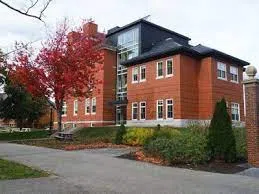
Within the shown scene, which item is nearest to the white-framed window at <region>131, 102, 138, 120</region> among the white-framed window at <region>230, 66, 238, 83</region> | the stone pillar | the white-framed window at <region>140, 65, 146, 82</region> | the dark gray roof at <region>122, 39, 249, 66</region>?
the white-framed window at <region>140, 65, 146, 82</region>

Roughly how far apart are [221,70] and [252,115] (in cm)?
2394

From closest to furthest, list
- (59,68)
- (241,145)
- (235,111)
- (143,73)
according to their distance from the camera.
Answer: (241,145) → (59,68) → (235,111) → (143,73)

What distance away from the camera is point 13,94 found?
50438 mm

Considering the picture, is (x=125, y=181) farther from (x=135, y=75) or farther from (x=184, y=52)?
(x=135, y=75)

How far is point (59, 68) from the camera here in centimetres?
3172

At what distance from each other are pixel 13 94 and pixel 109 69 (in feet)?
43.9

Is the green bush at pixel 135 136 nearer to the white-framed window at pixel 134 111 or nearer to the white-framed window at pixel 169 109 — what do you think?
the white-framed window at pixel 169 109

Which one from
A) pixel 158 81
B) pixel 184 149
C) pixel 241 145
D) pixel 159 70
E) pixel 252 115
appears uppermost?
pixel 159 70

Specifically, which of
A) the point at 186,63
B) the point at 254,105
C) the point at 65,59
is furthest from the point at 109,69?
the point at 254,105

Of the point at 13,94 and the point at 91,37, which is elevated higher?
the point at 91,37

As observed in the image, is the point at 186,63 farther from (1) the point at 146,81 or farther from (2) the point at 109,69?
(2) the point at 109,69

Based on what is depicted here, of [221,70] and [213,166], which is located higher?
[221,70]

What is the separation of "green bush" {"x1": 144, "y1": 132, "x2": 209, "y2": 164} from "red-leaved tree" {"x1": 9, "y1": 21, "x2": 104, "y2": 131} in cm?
1533

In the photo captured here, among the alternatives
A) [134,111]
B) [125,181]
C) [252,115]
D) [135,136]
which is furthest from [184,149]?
[134,111]
